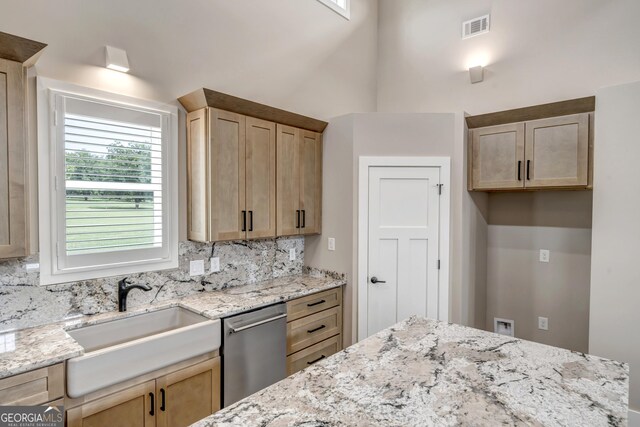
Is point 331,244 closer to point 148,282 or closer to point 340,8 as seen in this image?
point 148,282

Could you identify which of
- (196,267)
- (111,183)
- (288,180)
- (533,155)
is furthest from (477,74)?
(111,183)

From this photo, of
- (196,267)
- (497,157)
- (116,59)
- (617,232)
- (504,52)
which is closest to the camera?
(116,59)

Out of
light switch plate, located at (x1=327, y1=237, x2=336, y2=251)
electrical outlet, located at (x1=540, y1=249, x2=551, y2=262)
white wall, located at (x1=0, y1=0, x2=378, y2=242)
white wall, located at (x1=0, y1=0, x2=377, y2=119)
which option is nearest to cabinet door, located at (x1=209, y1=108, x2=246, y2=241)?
white wall, located at (x1=0, y1=0, x2=378, y2=242)

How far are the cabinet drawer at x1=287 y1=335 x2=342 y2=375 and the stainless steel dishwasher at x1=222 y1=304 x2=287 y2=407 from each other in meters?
0.16

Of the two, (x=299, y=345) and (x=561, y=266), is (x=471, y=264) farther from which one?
(x=299, y=345)

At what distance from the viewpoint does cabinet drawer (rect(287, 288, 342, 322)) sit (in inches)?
120

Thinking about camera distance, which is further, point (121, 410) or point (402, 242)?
point (402, 242)

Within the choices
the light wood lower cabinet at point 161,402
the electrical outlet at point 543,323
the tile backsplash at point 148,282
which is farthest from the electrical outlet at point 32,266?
the electrical outlet at point 543,323

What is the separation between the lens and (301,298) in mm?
3111

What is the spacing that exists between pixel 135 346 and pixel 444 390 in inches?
65.0

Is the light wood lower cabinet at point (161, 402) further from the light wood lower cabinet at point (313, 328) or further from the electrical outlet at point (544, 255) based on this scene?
the electrical outlet at point (544, 255)

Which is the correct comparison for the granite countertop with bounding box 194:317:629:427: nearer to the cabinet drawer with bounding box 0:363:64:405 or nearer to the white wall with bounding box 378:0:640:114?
the cabinet drawer with bounding box 0:363:64:405

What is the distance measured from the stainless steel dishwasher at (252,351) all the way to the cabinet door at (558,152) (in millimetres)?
2546

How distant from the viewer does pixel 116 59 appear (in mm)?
2453
